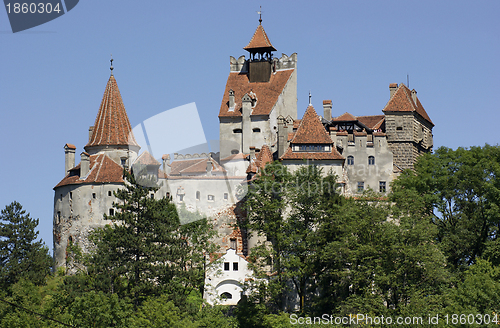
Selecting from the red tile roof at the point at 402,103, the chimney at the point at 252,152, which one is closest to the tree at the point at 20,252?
the chimney at the point at 252,152

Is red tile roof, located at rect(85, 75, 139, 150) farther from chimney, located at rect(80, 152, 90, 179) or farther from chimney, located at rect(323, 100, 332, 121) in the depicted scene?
chimney, located at rect(323, 100, 332, 121)

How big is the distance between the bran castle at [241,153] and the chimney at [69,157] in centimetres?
9

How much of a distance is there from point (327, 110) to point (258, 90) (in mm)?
6959

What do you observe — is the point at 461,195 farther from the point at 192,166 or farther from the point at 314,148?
the point at 192,166

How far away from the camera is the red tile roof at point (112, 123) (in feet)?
271

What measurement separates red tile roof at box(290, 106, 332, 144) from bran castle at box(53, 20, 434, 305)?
80 mm

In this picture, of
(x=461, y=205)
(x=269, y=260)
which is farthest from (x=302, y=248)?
(x=461, y=205)

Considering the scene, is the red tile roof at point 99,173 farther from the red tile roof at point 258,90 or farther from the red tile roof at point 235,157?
the red tile roof at point 258,90

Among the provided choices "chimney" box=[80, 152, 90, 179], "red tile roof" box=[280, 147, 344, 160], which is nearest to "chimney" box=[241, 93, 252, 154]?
"red tile roof" box=[280, 147, 344, 160]

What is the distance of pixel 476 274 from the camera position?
58.7m

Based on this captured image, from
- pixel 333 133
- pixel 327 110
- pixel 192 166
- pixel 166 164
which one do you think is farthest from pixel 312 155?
pixel 166 164

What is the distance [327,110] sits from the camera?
84125mm

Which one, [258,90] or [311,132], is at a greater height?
[258,90]

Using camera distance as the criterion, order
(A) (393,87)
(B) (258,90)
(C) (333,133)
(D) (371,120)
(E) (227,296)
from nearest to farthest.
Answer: (E) (227,296) → (C) (333,133) → (A) (393,87) → (D) (371,120) → (B) (258,90)
